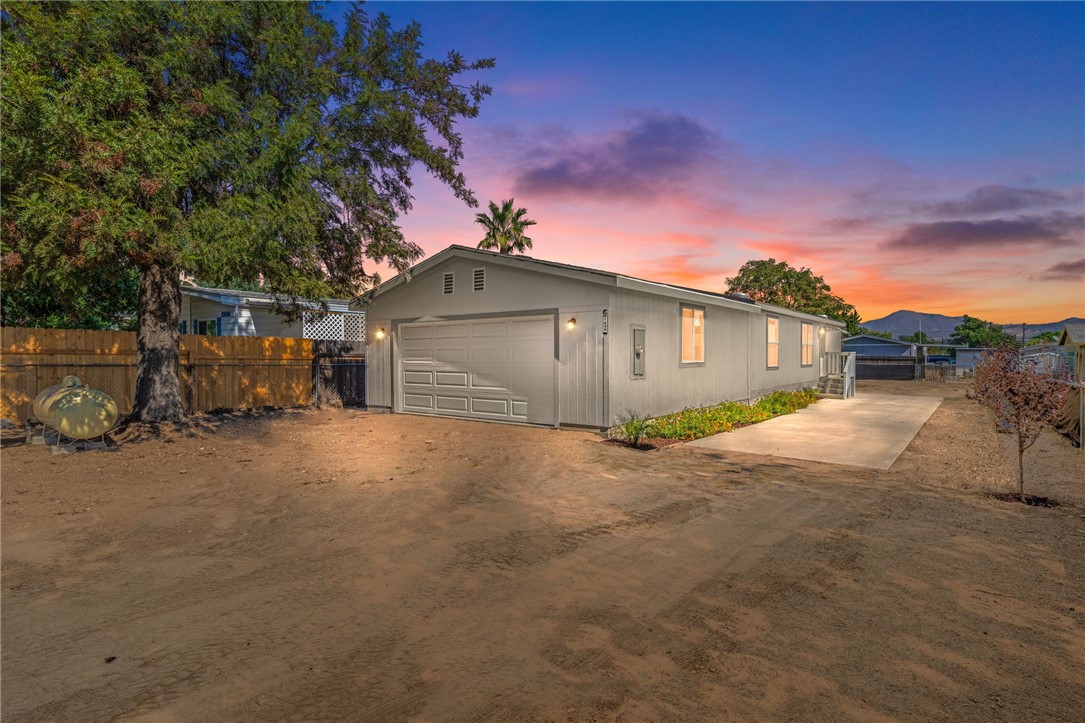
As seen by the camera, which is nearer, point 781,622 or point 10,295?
point 781,622

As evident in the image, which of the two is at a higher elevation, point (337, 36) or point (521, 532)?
point (337, 36)

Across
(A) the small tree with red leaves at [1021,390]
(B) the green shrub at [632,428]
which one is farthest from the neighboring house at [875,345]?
(A) the small tree with red leaves at [1021,390]

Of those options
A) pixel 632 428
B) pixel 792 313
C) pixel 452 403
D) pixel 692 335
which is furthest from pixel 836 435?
pixel 792 313

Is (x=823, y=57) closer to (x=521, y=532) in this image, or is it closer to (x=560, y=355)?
(x=560, y=355)

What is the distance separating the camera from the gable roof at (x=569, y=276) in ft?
35.7

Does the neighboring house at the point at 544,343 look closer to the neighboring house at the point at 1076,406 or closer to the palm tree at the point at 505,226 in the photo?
the neighboring house at the point at 1076,406

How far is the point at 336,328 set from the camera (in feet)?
66.5

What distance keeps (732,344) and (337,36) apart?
1230cm

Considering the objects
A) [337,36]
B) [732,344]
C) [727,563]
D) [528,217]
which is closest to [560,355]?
[732,344]

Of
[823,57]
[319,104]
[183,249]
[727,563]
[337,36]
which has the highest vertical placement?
[337,36]

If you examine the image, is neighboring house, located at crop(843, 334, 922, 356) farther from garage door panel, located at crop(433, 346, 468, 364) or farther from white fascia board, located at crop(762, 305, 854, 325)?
garage door panel, located at crop(433, 346, 468, 364)

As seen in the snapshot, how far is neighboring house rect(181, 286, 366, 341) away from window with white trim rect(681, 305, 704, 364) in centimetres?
981

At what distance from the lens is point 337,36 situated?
12.1 meters

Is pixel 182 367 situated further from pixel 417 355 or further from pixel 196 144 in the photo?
pixel 196 144
